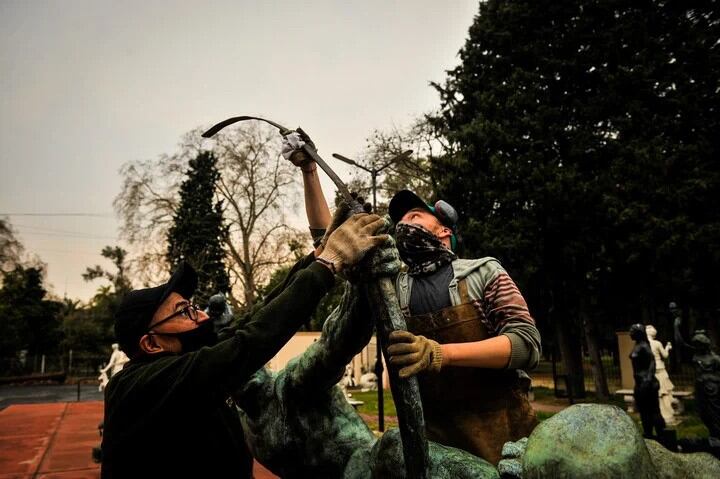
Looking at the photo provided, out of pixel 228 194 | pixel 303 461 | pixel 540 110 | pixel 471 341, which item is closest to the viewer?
pixel 471 341

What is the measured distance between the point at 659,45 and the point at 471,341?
52.5 feet

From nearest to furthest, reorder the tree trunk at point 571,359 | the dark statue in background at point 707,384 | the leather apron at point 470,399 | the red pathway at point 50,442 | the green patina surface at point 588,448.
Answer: the green patina surface at point 588,448
the leather apron at point 470,399
the dark statue in background at point 707,384
the red pathway at point 50,442
the tree trunk at point 571,359

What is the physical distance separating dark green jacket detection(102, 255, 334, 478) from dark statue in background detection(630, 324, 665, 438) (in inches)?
349

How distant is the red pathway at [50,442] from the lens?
7418 mm

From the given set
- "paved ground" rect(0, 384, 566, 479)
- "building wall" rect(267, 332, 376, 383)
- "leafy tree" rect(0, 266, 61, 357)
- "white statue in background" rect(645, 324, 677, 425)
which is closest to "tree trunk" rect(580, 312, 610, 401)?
"paved ground" rect(0, 384, 566, 479)

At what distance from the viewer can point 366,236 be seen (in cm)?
156

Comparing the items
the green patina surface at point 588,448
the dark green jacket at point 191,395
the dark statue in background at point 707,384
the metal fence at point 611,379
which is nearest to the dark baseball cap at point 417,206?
the dark green jacket at point 191,395

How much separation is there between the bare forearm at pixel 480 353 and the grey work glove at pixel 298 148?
2.83ft

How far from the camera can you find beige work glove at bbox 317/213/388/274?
1535 millimetres

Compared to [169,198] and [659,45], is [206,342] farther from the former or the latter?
[169,198]

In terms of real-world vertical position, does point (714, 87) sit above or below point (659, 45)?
below

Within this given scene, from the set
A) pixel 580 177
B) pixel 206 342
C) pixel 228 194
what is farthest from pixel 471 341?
Result: pixel 228 194

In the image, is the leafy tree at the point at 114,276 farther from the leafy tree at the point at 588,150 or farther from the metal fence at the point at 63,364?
the leafy tree at the point at 588,150

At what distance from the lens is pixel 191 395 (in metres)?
1.75
